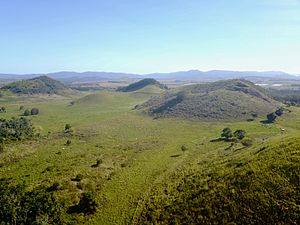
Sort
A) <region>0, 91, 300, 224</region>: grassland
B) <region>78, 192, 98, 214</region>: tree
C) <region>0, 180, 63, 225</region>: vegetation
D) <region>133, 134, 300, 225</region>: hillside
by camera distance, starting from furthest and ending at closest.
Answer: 1. <region>0, 91, 300, 224</region>: grassland
2. <region>78, 192, 98, 214</region>: tree
3. <region>0, 180, 63, 225</region>: vegetation
4. <region>133, 134, 300, 225</region>: hillside

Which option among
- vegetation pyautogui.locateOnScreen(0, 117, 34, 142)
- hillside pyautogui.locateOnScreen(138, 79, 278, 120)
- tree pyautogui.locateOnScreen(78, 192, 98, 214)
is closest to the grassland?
tree pyautogui.locateOnScreen(78, 192, 98, 214)

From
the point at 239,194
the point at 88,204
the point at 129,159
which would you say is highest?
the point at 239,194

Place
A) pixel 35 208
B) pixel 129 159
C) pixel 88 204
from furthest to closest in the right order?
pixel 129 159
pixel 88 204
pixel 35 208

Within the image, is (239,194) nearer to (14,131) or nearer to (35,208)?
(35,208)

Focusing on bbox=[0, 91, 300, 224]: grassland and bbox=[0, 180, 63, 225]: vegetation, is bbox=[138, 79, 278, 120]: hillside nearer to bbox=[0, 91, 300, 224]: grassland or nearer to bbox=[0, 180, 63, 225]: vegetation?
bbox=[0, 91, 300, 224]: grassland

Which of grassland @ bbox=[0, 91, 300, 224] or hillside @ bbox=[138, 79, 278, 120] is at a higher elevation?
hillside @ bbox=[138, 79, 278, 120]

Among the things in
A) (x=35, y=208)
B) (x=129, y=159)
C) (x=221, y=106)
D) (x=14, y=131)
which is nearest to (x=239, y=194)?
(x=35, y=208)

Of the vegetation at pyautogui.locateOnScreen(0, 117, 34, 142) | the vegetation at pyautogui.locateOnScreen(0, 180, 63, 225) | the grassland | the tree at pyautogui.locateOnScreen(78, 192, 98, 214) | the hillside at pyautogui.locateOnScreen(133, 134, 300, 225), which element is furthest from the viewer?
the vegetation at pyautogui.locateOnScreen(0, 117, 34, 142)

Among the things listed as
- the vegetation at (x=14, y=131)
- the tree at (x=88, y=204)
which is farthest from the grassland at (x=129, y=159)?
the vegetation at (x=14, y=131)
